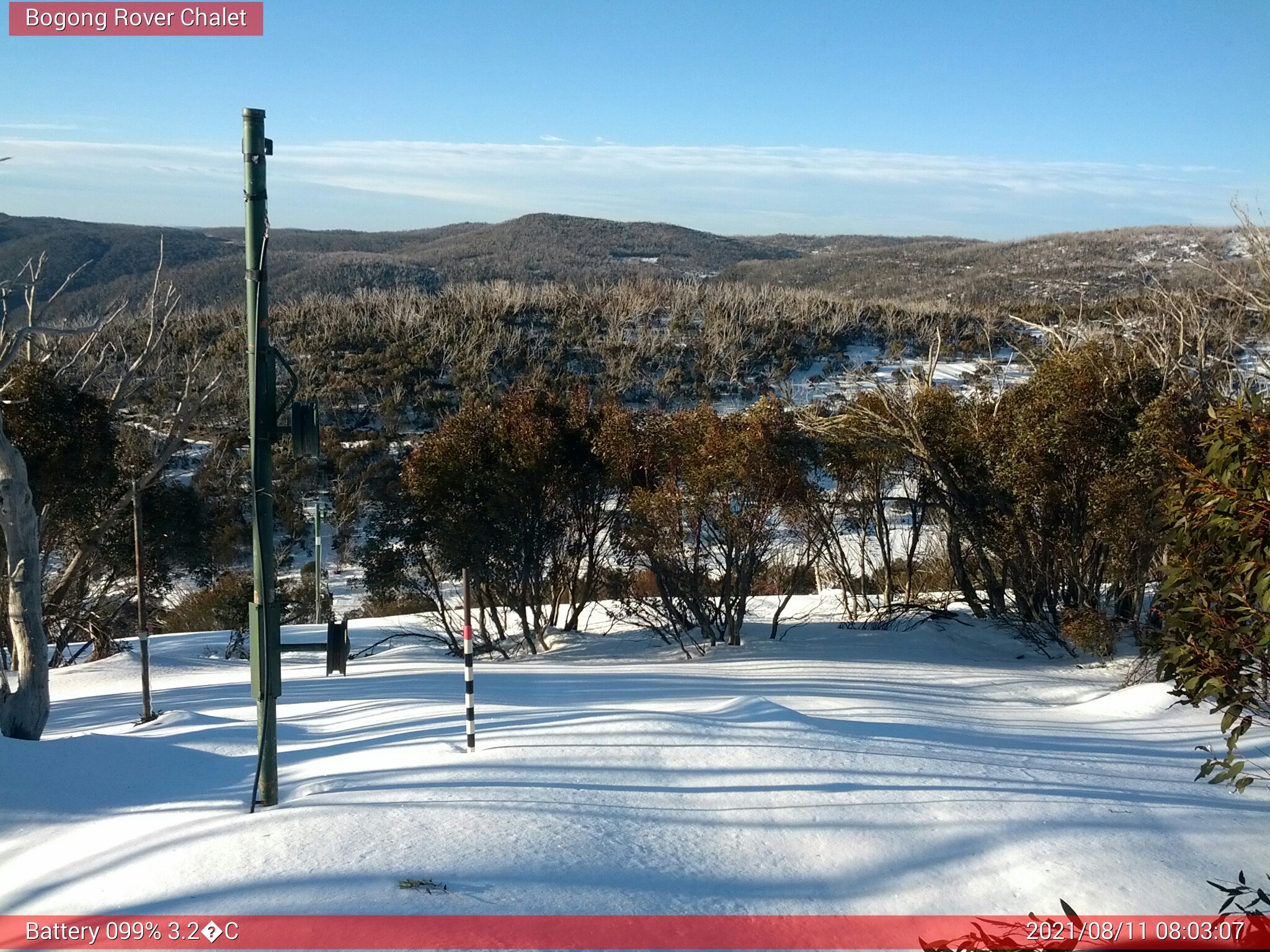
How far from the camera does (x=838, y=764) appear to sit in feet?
20.9

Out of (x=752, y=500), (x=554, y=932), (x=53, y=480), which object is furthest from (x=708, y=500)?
(x=554, y=932)

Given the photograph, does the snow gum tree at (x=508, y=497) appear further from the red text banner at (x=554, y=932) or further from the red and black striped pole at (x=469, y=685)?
the red text banner at (x=554, y=932)

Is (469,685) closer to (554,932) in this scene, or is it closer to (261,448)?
→ (261,448)

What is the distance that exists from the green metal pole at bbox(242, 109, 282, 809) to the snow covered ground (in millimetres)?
490

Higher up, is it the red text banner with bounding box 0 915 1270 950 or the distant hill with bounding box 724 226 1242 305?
the distant hill with bounding box 724 226 1242 305

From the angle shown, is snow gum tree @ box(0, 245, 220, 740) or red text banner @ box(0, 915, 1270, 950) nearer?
red text banner @ box(0, 915, 1270, 950)

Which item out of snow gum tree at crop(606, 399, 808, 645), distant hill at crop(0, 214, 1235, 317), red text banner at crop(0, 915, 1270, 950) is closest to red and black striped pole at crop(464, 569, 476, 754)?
red text banner at crop(0, 915, 1270, 950)

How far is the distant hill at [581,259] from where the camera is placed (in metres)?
64.8

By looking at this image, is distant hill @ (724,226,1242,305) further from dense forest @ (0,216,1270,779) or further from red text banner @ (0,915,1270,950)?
red text banner @ (0,915,1270,950)

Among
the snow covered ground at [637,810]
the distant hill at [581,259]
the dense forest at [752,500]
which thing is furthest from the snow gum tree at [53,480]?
the distant hill at [581,259]

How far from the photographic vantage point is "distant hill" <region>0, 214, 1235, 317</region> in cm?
6481

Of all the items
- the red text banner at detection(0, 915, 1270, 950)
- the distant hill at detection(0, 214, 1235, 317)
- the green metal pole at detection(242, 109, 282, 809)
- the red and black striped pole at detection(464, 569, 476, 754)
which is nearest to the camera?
the red text banner at detection(0, 915, 1270, 950)

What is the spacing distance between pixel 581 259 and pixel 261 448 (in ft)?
310

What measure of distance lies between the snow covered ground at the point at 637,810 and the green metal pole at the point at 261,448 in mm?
490
